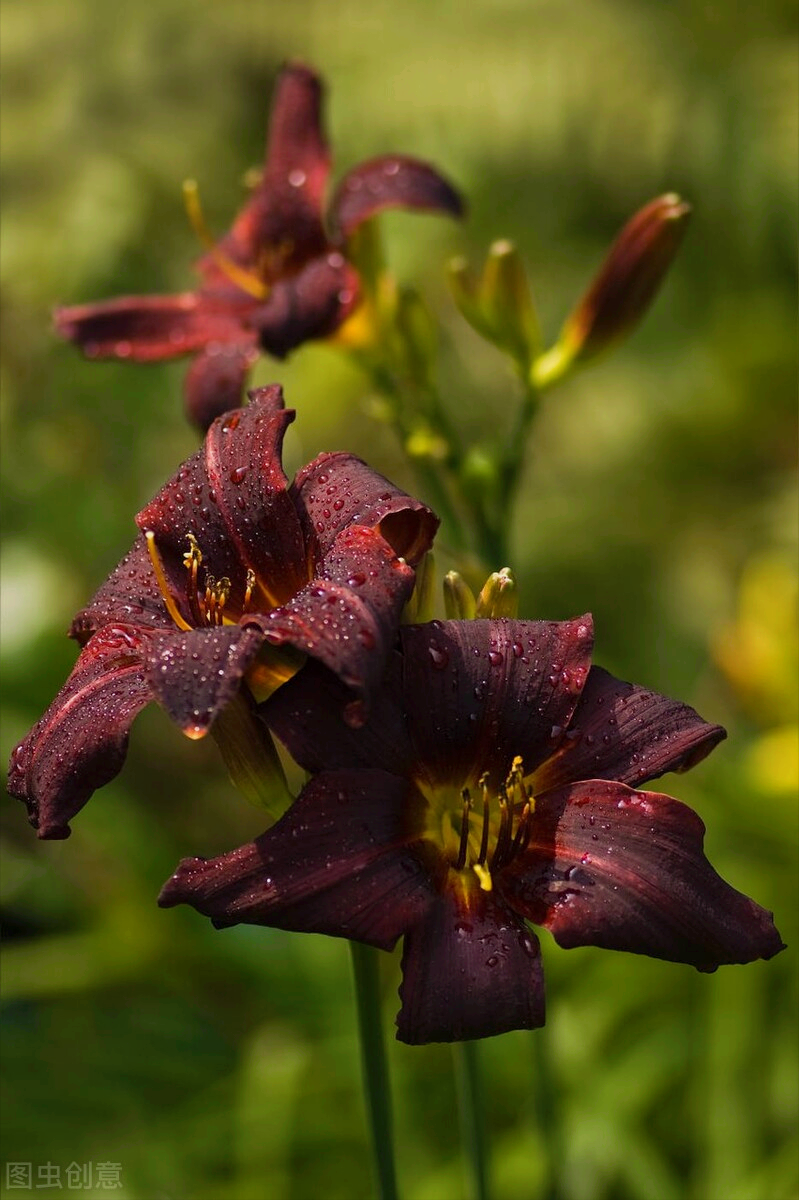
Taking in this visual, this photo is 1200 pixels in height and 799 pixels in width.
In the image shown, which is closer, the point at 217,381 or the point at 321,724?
the point at 321,724

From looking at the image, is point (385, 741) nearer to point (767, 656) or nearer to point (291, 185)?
point (291, 185)

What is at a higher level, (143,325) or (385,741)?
(143,325)

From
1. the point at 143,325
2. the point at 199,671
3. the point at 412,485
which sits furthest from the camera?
the point at 412,485

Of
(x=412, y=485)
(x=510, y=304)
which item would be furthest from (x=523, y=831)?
(x=412, y=485)

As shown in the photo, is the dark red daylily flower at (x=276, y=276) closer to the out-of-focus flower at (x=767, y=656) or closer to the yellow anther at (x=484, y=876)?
the yellow anther at (x=484, y=876)

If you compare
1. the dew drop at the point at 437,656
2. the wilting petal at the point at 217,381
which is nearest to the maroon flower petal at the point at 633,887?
the dew drop at the point at 437,656

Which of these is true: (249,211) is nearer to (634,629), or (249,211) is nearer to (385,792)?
(385,792)

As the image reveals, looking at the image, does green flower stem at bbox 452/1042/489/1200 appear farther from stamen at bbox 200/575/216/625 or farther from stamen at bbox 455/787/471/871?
stamen at bbox 200/575/216/625
